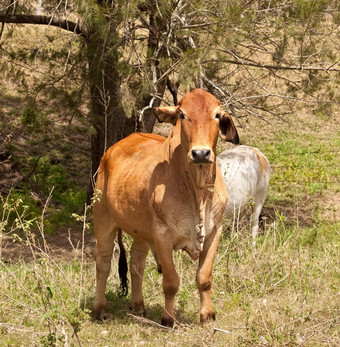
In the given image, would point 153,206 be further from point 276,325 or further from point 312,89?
point 312,89

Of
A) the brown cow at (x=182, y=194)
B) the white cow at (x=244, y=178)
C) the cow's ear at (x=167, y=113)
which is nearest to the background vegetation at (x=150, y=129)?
the white cow at (x=244, y=178)

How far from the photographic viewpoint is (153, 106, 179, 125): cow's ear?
5.14m

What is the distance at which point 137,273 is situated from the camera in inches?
227

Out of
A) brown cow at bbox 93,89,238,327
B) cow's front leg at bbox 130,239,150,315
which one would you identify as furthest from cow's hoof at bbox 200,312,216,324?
cow's front leg at bbox 130,239,150,315

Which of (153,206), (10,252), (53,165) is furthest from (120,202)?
(53,165)

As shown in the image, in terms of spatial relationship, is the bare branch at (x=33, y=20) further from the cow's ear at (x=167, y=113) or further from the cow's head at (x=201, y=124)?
the cow's head at (x=201, y=124)

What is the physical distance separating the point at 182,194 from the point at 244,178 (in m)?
3.87

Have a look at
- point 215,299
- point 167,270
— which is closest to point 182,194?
point 167,270

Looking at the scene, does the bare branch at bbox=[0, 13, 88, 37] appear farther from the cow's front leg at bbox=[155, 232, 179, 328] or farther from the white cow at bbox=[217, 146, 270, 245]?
the cow's front leg at bbox=[155, 232, 179, 328]

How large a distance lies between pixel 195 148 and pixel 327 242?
4.07 meters

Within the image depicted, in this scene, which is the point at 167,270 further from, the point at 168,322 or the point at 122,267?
the point at 122,267

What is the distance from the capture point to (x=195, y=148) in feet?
15.4

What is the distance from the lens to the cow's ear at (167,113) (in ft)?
16.9

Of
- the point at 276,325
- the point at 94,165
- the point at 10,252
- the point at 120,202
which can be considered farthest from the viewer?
the point at 94,165
